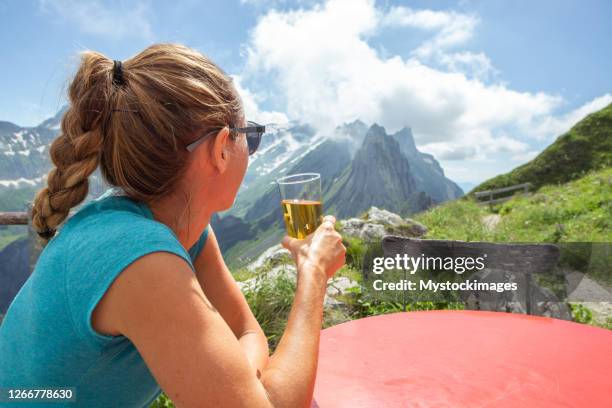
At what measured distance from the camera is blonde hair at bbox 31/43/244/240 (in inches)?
48.1

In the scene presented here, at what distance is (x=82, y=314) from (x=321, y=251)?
74 centimetres

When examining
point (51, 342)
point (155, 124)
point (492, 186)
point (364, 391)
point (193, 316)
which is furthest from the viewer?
point (492, 186)

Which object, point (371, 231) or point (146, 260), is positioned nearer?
point (146, 260)

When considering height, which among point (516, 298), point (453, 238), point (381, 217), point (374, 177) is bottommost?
point (516, 298)

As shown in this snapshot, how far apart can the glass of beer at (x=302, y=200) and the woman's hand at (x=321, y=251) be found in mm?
106

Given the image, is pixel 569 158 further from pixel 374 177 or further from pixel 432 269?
pixel 374 177

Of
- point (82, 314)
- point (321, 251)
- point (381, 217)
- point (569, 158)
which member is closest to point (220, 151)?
point (321, 251)

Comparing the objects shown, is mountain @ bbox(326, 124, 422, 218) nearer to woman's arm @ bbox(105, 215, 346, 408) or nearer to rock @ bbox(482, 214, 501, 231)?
rock @ bbox(482, 214, 501, 231)

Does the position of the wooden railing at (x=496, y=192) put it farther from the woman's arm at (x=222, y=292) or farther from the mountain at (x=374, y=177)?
the mountain at (x=374, y=177)

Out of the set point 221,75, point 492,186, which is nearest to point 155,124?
point 221,75

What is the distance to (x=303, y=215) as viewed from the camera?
1739mm

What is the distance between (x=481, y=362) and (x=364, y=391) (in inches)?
19.3

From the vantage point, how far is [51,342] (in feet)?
3.54

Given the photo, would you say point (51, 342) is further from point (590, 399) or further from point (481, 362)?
point (590, 399)
